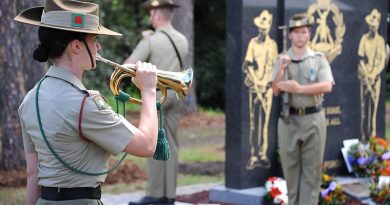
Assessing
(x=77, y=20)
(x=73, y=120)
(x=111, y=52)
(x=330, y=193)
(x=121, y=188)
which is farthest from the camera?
(x=111, y=52)

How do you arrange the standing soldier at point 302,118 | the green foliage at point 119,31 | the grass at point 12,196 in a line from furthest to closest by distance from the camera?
1. the green foliage at point 119,31
2. the grass at point 12,196
3. the standing soldier at point 302,118

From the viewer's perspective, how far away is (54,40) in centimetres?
408

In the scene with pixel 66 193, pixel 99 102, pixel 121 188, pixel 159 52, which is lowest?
pixel 121 188

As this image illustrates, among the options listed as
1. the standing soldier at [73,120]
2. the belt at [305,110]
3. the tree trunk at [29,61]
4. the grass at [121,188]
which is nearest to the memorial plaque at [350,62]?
the belt at [305,110]

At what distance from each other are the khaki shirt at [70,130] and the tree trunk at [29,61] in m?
5.47

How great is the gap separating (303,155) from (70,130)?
16.3ft

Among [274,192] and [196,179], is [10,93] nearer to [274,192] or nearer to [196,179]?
[196,179]

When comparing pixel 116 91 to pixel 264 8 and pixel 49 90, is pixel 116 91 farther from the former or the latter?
pixel 264 8

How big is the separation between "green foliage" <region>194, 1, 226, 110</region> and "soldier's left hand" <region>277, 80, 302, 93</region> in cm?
1764

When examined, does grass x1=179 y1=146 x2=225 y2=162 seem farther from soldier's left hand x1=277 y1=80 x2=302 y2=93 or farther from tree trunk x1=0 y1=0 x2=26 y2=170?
soldier's left hand x1=277 y1=80 x2=302 y2=93

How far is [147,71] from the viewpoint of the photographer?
4.19 meters

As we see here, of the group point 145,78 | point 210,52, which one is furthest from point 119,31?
point 145,78

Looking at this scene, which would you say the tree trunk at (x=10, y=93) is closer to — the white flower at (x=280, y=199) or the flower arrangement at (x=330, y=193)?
the white flower at (x=280, y=199)

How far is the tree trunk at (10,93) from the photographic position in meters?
10.4
